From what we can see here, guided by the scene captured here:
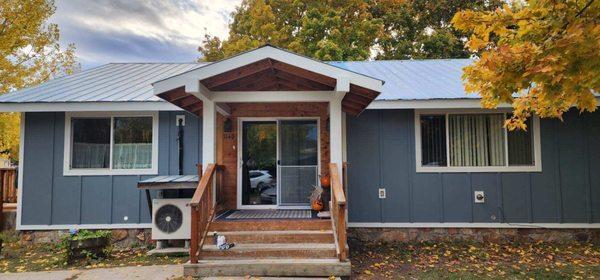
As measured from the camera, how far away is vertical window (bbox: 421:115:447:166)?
21.9 feet

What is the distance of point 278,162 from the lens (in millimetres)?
6680

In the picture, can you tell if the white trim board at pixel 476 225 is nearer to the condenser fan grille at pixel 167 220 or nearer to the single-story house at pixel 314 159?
the single-story house at pixel 314 159

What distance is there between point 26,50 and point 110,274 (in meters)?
12.1

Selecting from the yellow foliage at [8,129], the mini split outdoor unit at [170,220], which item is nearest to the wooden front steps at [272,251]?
the mini split outdoor unit at [170,220]

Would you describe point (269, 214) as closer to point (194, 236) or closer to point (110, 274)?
point (194, 236)

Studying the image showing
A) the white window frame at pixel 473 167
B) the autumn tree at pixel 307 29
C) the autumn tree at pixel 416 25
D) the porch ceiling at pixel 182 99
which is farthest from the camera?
the autumn tree at pixel 416 25

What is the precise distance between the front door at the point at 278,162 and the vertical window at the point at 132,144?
189 centimetres

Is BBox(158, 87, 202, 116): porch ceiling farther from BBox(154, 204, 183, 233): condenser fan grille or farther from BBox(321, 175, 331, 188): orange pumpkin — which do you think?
BBox(321, 175, 331, 188): orange pumpkin

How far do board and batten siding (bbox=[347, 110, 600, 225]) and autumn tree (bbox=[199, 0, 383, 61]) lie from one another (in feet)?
30.5

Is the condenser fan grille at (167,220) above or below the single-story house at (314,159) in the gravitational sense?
below

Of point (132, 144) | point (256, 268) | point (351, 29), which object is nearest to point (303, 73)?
point (256, 268)

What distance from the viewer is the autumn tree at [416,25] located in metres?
17.0

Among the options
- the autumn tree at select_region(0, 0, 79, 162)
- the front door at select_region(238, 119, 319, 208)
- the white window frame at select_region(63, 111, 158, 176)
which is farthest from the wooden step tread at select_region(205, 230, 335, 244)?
the autumn tree at select_region(0, 0, 79, 162)

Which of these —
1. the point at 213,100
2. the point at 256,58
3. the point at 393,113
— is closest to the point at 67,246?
the point at 213,100
